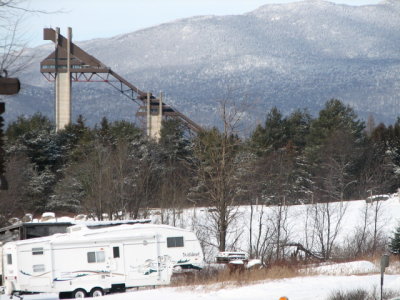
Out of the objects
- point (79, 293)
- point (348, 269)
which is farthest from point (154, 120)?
point (348, 269)

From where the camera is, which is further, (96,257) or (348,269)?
(96,257)

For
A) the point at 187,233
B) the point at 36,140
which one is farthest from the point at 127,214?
the point at 187,233

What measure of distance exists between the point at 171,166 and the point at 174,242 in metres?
36.3

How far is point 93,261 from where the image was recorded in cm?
3072

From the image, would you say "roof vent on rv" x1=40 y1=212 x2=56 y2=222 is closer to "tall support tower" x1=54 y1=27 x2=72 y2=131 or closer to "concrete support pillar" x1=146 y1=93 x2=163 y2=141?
"tall support tower" x1=54 y1=27 x2=72 y2=131

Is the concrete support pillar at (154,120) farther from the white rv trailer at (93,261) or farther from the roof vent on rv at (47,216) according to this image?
the white rv trailer at (93,261)

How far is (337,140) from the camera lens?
7050 cm

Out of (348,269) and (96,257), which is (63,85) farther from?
(348,269)

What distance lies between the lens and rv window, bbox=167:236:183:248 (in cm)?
3130

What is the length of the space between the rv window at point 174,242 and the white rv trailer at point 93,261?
67mm

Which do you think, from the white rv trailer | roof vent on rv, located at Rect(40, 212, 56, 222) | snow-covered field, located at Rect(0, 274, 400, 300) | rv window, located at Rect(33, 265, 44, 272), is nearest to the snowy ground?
snow-covered field, located at Rect(0, 274, 400, 300)

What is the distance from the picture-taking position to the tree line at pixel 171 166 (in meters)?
56.9

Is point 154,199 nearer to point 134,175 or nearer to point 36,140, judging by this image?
point 134,175

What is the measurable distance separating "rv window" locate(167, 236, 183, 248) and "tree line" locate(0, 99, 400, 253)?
2165cm
